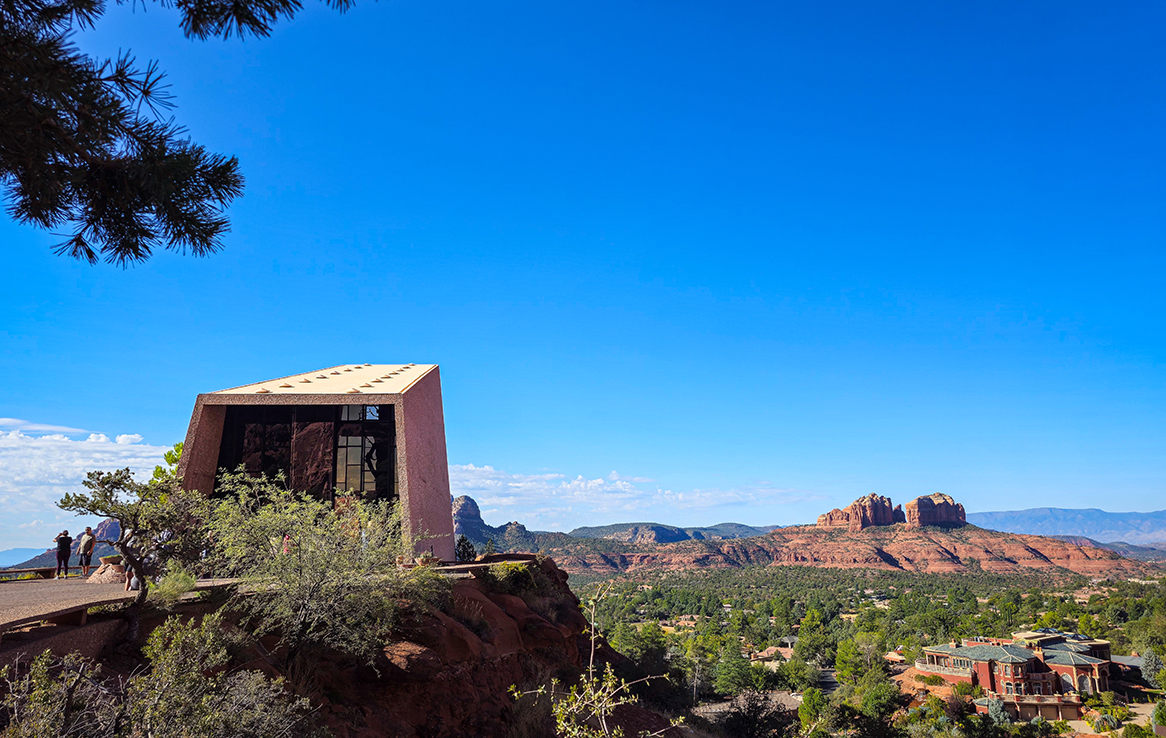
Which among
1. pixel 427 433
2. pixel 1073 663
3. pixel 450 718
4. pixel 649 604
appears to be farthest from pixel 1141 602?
pixel 450 718

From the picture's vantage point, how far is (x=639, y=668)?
21.3 m

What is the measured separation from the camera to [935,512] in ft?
520

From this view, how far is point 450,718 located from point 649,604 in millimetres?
82380

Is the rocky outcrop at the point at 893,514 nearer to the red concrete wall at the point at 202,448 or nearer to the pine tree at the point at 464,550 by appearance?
the pine tree at the point at 464,550

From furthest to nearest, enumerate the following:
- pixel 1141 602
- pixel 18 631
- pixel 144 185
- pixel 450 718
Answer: pixel 1141 602, pixel 450 718, pixel 18 631, pixel 144 185

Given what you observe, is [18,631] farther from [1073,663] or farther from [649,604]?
[649,604]

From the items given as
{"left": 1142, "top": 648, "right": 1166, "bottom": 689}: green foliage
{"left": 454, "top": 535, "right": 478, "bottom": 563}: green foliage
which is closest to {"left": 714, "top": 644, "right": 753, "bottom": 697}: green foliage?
{"left": 454, "top": 535, "right": 478, "bottom": 563}: green foliage

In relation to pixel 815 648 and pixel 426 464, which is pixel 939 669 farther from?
pixel 426 464

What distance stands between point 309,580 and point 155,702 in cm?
396

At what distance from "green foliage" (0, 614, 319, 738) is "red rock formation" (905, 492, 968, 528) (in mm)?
172944

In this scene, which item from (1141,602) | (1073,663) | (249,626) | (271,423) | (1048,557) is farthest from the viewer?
(1048,557)

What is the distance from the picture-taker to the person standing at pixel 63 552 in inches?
614

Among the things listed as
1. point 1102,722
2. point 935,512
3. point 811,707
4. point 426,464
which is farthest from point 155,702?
point 935,512

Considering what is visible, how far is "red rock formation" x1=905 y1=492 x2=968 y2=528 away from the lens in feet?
516
